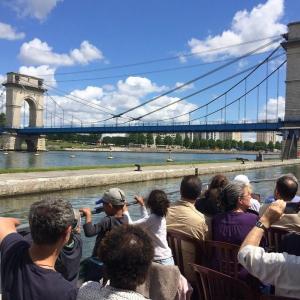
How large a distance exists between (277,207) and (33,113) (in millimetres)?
102035

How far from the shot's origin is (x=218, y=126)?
6631cm

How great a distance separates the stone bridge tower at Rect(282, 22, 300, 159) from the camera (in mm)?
57344

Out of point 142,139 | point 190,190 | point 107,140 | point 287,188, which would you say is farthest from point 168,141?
point 287,188

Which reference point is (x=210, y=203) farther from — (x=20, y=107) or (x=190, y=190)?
(x=20, y=107)

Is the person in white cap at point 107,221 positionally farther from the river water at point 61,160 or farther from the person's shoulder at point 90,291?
the river water at point 61,160

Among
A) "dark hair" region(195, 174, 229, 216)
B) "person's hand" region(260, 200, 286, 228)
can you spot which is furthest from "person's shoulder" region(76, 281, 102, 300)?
"dark hair" region(195, 174, 229, 216)

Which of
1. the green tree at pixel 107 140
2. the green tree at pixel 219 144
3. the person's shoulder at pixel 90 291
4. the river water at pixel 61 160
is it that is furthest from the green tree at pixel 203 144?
the person's shoulder at pixel 90 291

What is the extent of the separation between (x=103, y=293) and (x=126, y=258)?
184 millimetres

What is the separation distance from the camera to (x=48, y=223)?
7.54 feet

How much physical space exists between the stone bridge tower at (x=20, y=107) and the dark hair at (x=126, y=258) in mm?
93297

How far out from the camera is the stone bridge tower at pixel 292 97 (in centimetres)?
5734

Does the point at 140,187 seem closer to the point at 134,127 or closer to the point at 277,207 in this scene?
the point at 277,207

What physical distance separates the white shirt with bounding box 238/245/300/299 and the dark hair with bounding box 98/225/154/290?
0.67 meters

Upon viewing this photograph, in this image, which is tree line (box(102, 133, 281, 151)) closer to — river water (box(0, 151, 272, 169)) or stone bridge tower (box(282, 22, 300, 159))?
river water (box(0, 151, 272, 169))
